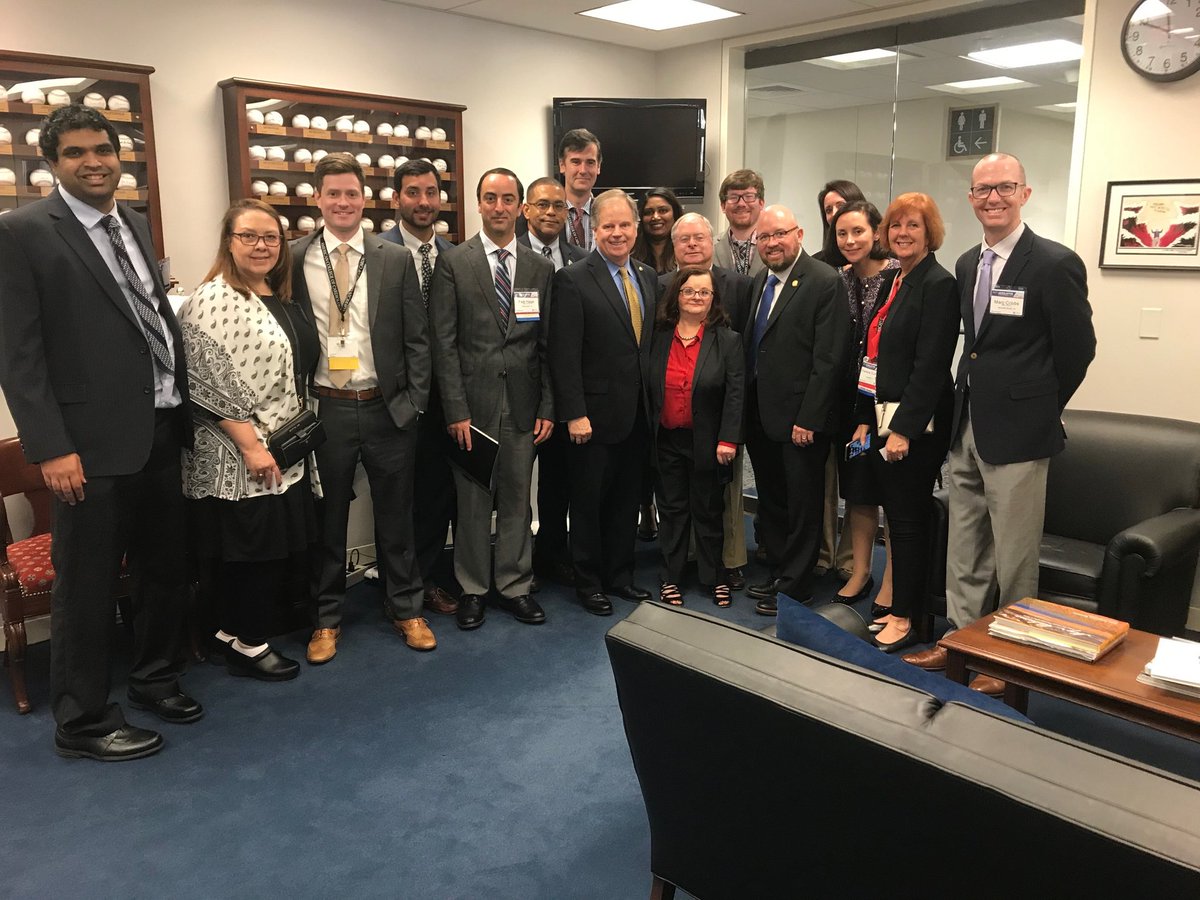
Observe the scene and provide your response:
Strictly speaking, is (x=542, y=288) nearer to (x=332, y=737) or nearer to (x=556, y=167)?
(x=332, y=737)

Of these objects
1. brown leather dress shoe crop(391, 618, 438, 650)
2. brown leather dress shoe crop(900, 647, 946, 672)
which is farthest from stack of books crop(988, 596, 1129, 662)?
brown leather dress shoe crop(391, 618, 438, 650)

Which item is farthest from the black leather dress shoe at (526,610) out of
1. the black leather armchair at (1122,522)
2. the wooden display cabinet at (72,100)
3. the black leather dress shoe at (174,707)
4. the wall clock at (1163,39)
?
the wall clock at (1163,39)

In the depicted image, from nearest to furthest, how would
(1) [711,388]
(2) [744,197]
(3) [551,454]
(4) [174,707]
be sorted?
(4) [174,707] → (1) [711,388] → (3) [551,454] → (2) [744,197]

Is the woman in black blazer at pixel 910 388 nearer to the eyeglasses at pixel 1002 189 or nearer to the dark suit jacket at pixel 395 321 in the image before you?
the eyeglasses at pixel 1002 189

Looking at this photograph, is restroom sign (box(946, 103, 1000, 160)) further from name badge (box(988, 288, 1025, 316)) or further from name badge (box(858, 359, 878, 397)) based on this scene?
name badge (box(988, 288, 1025, 316))

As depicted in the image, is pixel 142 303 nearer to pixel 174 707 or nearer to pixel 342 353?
pixel 342 353

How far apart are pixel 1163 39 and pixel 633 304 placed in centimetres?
241

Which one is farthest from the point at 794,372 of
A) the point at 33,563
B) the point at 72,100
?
the point at 72,100

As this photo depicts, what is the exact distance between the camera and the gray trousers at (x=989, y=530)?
10.0 ft

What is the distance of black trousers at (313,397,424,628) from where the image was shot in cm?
339

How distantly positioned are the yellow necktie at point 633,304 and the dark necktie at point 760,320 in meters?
0.49

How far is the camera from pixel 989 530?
3256 millimetres

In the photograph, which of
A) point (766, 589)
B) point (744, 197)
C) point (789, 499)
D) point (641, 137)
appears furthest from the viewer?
point (641, 137)

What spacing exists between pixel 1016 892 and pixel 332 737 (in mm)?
2258
